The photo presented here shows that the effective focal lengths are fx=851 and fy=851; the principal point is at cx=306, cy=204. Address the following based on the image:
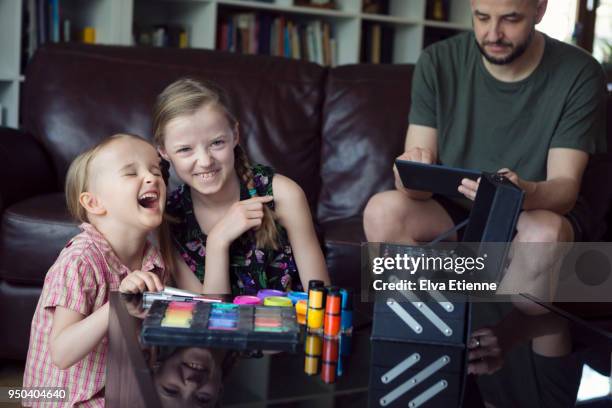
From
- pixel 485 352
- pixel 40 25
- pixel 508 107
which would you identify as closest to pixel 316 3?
pixel 40 25

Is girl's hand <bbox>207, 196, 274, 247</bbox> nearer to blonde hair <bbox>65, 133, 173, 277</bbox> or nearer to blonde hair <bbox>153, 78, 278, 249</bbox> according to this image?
blonde hair <bbox>153, 78, 278, 249</bbox>

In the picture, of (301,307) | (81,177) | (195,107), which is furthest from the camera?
(195,107)

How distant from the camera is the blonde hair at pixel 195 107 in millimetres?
1871

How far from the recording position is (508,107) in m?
2.41

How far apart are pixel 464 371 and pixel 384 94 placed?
176cm

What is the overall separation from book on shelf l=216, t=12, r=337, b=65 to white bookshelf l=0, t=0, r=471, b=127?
1.8 inches

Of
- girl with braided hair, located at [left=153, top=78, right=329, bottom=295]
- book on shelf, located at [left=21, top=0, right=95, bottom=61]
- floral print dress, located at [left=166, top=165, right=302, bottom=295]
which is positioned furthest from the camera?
book on shelf, located at [left=21, top=0, right=95, bottom=61]

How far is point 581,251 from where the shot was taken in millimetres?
2352

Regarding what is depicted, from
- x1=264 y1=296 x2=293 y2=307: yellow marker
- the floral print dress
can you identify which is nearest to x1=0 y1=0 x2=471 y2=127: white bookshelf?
the floral print dress

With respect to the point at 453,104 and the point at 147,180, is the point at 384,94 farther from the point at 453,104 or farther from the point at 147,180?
the point at 147,180

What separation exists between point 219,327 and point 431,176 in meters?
0.95

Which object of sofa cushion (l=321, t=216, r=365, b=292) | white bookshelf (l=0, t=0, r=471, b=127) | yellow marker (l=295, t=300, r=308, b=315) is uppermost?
white bookshelf (l=0, t=0, r=471, b=127)

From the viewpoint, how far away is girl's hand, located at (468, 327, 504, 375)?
1234 millimetres

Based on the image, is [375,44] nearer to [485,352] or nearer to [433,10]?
[433,10]
